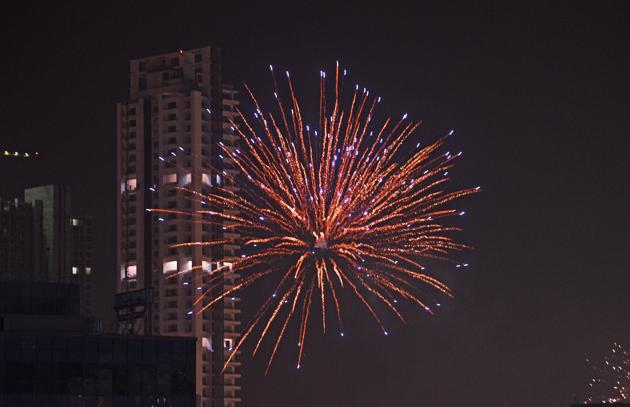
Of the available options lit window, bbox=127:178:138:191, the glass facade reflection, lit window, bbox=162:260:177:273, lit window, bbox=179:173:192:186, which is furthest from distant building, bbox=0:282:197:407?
lit window, bbox=127:178:138:191

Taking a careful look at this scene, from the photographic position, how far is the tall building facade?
616 ft

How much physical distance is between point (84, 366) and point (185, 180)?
82.9 meters

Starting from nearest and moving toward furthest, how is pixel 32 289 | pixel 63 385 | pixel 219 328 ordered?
pixel 63 385 → pixel 32 289 → pixel 219 328

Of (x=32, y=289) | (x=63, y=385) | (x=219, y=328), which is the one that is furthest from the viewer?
(x=219, y=328)

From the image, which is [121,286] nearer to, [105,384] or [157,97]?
[157,97]

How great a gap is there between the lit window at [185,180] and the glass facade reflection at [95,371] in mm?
76842

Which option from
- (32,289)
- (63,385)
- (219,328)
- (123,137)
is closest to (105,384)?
(63,385)

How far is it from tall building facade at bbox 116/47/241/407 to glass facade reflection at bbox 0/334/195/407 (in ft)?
232

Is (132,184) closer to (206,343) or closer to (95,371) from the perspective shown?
(206,343)

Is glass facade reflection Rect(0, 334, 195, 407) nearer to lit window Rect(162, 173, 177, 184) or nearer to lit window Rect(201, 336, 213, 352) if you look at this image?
lit window Rect(201, 336, 213, 352)

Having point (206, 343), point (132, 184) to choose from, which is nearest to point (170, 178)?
point (132, 184)

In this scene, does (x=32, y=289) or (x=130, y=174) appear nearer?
(x=32, y=289)

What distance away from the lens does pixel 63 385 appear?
352ft

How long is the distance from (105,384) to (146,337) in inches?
190
